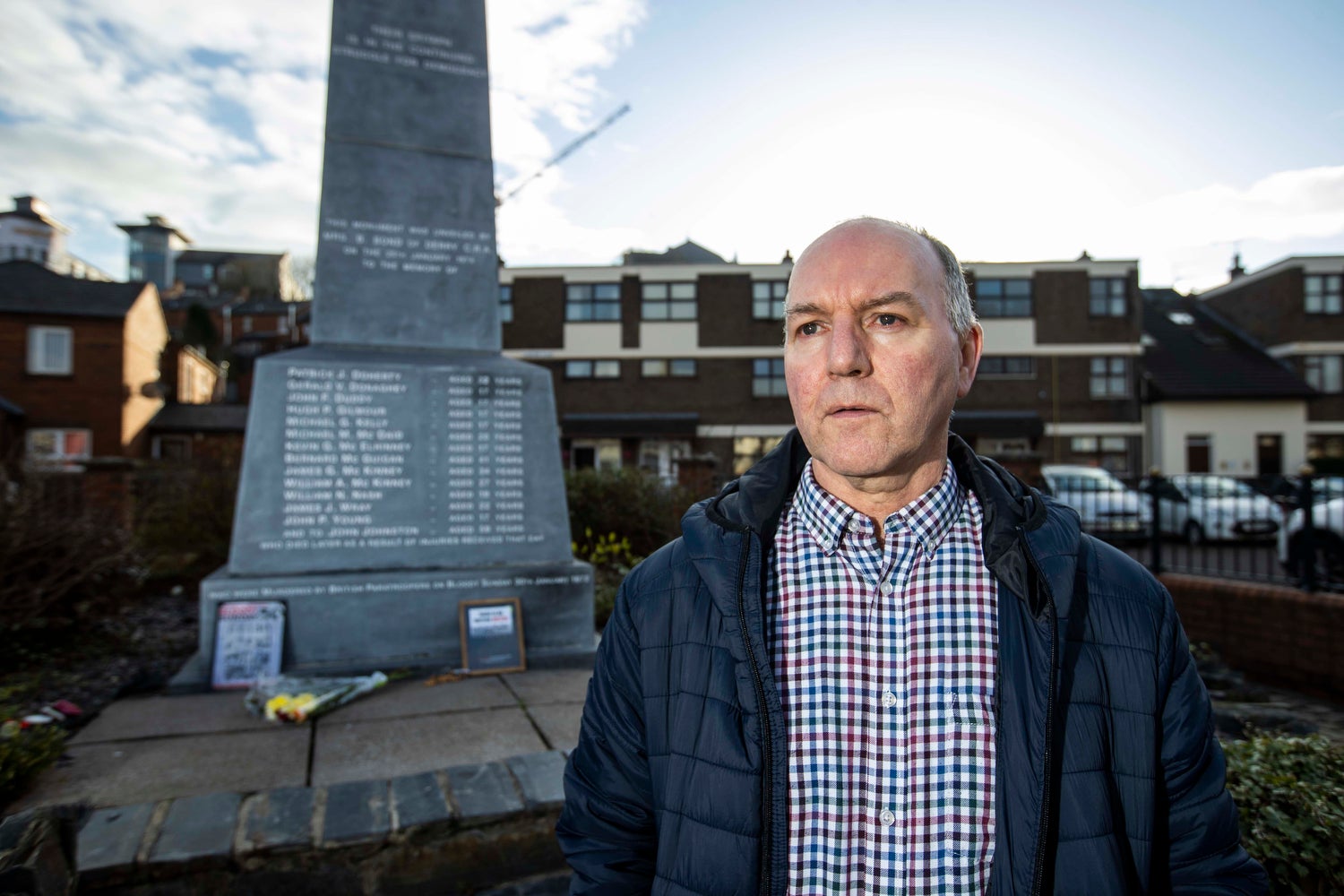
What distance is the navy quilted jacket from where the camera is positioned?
4.60 ft

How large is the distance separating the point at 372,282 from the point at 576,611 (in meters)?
2.79

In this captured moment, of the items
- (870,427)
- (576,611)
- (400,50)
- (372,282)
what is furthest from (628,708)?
(400,50)

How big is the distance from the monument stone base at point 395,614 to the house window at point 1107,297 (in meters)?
32.5

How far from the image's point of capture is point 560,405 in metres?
33.6

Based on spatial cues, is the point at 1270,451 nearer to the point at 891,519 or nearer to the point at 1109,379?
the point at 1109,379

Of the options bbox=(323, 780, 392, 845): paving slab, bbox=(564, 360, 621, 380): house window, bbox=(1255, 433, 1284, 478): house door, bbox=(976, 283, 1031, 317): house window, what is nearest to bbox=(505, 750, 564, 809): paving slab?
bbox=(323, 780, 392, 845): paving slab

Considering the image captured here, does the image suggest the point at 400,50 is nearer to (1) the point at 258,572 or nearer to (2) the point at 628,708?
(1) the point at 258,572

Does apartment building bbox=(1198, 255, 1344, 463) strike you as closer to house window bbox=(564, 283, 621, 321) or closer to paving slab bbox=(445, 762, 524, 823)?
house window bbox=(564, 283, 621, 321)

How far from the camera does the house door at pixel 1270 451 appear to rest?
102 ft

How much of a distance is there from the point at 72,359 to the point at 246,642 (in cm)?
2877

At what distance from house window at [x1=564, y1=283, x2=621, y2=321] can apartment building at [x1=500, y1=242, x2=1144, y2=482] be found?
0.05m

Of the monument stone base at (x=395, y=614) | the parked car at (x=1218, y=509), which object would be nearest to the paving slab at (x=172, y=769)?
the monument stone base at (x=395, y=614)

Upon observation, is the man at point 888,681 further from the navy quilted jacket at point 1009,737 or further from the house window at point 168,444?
the house window at point 168,444

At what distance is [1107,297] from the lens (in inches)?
1270
